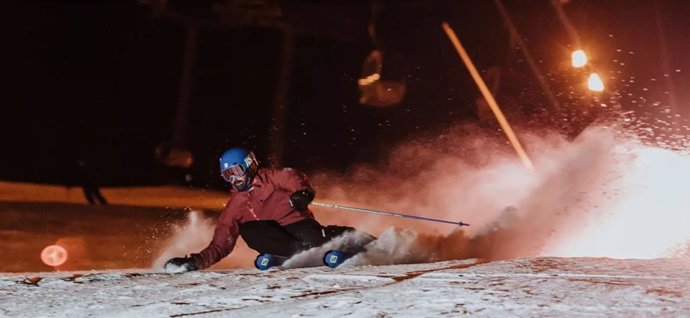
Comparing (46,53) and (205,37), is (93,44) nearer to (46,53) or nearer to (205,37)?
(46,53)

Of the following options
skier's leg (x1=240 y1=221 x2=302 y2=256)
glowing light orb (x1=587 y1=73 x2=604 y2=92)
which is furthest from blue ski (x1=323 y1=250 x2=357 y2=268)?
glowing light orb (x1=587 y1=73 x2=604 y2=92)

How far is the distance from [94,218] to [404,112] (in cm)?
819

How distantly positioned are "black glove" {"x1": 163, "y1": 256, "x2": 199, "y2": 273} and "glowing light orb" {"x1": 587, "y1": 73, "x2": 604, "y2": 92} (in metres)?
11.8

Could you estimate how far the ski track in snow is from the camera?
4.77m

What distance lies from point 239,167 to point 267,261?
0.78m

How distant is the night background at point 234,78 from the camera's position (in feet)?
65.4

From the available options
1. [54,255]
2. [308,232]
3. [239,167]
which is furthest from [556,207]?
[54,255]

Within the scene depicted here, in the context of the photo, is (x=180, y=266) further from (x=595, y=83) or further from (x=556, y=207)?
(x=595, y=83)

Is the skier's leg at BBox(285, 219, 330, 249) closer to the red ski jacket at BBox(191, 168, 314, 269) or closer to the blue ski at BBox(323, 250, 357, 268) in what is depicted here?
the red ski jacket at BBox(191, 168, 314, 269)

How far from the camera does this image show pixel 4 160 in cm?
2022

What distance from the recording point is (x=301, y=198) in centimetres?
732

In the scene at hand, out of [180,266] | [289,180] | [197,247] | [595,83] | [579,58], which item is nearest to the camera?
[180,266]

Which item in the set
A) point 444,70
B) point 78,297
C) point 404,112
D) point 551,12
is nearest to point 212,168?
point 404,112

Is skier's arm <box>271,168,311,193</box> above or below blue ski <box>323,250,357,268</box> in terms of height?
above
